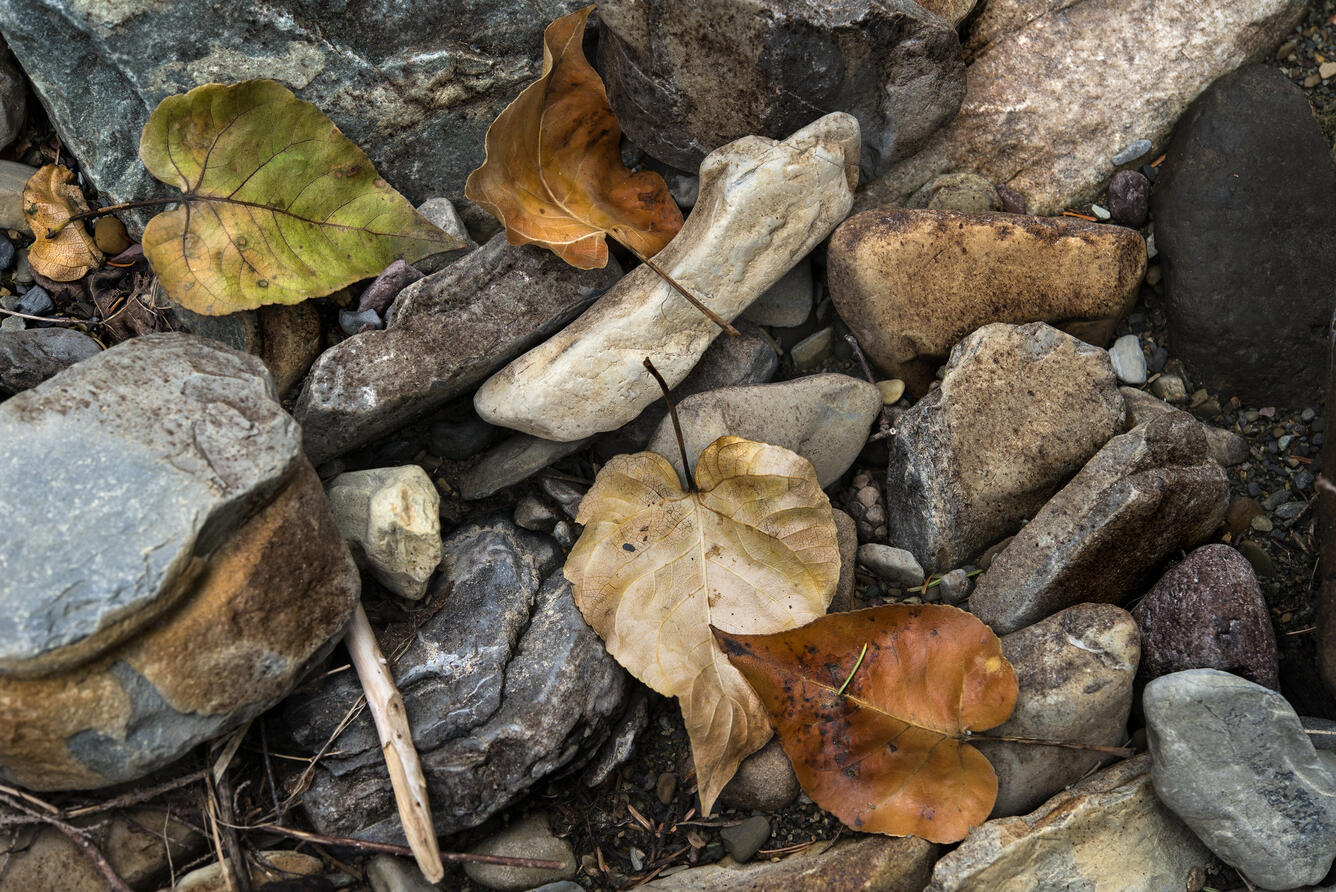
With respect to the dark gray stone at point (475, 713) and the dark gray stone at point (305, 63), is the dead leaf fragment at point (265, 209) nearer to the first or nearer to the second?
the dark gray stone at point (305, 63)

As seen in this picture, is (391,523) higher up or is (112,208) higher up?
(112,208)

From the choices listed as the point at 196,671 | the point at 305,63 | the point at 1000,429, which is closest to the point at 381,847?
the point at 196,671

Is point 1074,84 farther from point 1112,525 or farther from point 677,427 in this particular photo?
point 677,427

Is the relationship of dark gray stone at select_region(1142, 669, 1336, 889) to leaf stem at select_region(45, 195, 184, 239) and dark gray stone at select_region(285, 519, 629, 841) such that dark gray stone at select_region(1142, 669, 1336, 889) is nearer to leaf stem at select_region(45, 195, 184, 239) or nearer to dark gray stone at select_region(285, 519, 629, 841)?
dark gray stone at select_region(285, 519, 629, 841)

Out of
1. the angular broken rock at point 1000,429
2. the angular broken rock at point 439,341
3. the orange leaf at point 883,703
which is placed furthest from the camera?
the angular broken rock at point 1000,429

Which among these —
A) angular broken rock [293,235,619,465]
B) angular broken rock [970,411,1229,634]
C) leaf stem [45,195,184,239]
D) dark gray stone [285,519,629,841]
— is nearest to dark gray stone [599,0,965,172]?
angular broken rock [293,235,619,465]

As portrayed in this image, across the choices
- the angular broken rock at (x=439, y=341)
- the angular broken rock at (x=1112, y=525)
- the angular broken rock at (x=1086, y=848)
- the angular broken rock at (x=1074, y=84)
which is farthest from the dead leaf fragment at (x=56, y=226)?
the angular broken rock at (x=1086, y=848)

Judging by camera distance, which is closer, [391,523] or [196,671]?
[196,671]
